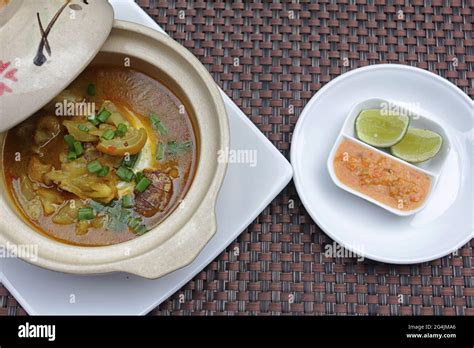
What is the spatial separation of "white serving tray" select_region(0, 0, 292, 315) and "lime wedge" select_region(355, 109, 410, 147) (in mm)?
304

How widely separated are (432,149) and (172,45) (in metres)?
0.92

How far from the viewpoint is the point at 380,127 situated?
1.95m

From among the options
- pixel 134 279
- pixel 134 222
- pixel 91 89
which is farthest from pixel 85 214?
pixel 91 89

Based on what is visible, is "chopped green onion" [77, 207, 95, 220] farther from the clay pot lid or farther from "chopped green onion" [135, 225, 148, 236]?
the clay pot lid

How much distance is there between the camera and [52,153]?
1783 mm

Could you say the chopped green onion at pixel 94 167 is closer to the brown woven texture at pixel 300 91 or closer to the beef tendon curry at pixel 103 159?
the beef tendon curry at pixel 103 159

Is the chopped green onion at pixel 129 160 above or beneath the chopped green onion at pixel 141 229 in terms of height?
above

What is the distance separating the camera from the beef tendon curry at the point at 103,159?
1.72m

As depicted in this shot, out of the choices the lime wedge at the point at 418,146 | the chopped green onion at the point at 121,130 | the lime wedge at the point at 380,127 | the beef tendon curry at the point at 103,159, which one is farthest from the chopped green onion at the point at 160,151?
the lime wedge at the point at 418,146

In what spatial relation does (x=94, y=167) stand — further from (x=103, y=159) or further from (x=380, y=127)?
(x=380, y=127)

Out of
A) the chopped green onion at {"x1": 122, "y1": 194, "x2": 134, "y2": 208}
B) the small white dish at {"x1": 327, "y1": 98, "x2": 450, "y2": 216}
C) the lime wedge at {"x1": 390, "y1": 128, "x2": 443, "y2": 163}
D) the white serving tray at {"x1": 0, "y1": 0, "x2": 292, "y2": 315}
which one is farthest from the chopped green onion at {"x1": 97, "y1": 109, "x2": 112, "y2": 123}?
the lime wedge at {"x1": 390, "y1": 128, "x2": 443, "y2": 163}

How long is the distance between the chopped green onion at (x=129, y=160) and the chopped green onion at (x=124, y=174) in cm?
1

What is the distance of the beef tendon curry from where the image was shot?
5.64ft

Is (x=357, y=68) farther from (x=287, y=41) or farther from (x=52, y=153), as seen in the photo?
(x=52, y=153)
